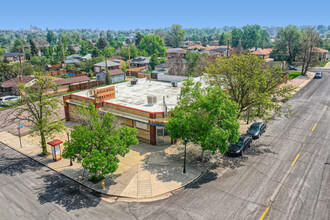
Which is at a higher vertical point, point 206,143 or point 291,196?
point 206,143

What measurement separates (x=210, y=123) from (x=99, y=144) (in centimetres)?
1074

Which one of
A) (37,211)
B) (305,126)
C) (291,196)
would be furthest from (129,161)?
(305,126)

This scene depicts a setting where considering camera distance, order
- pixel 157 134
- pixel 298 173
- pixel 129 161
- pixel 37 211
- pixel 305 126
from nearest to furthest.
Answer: pixel 37 211, pixel 298 173, pixel 129 161, pixel 157 134, pixel 305 126

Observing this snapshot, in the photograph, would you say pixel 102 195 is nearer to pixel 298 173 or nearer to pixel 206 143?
pixel 206 143

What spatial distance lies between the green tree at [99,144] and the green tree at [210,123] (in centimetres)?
526

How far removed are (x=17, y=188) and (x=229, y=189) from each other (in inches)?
767

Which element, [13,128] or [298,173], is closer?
[298,173]

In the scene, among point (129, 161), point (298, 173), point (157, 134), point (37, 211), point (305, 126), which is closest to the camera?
point (37, 211)

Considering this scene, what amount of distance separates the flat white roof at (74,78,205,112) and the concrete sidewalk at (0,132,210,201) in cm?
605

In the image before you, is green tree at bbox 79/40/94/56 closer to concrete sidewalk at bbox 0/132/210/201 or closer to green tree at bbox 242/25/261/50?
green tree at bbox 242/25/261/50

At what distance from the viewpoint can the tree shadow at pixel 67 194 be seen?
2120 cm

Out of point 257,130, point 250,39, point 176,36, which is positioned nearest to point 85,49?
point 176,36

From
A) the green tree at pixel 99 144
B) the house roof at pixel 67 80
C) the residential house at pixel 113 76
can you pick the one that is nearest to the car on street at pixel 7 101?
the house roof at pixel 67 80

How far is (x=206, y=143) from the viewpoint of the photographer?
24438 mm
